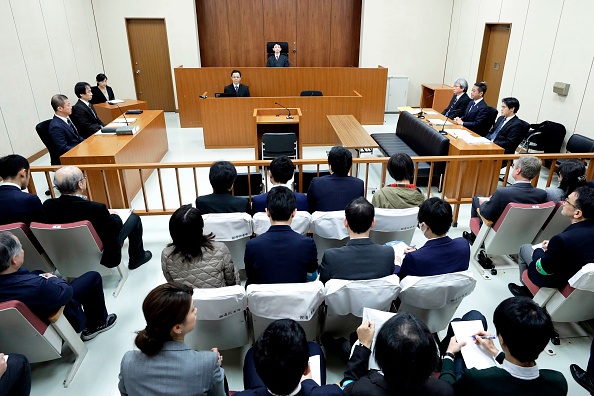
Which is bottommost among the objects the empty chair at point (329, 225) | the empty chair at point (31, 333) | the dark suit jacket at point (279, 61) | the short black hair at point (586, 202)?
the empty chair at point (31, 333)

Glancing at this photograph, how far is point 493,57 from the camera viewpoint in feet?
26.6

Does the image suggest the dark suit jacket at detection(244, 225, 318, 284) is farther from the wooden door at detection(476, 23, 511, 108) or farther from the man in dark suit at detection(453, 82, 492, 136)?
the wooden door at detection(476, 23, 511, 108)

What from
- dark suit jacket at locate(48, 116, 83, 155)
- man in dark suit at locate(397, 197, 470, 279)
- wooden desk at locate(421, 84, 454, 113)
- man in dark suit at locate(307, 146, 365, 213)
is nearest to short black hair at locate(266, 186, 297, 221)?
man in dark suit at locate(397, 197, 470, 279)

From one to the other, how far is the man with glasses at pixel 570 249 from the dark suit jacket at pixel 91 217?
2.95m

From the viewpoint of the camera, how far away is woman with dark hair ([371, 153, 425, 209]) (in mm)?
2992

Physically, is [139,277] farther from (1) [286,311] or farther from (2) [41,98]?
(2) [41,98]

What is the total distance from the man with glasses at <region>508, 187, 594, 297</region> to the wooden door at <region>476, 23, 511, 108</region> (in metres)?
6.22

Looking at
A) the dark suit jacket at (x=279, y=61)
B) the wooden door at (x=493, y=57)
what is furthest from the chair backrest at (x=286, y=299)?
the dark suit jacket at (x=279, y=61)

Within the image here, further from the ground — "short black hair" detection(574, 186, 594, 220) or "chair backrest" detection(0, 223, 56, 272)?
"short black hair" detection(574, 186, 594, 220)

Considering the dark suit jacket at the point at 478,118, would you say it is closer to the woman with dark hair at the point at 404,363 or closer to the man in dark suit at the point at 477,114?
the man in dark suit at the point at 477,114

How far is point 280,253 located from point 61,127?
4040 millimetres

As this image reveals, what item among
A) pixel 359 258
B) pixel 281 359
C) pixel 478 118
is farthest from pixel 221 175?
pixel 478 118

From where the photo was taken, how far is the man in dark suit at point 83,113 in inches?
220

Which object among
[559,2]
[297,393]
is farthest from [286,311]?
[559,2]
